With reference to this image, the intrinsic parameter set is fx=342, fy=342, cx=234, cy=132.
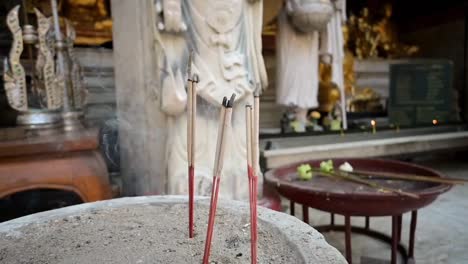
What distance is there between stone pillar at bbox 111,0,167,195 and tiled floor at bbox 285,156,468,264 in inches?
43.9

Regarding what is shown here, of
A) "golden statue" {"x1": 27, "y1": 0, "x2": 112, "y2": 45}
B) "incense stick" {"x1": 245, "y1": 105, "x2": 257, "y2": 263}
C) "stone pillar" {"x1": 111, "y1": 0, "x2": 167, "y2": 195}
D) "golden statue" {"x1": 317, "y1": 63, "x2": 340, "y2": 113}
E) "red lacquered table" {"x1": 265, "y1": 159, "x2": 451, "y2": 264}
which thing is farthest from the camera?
"golden statue" {"x1": 317, "y1": 63, "x2": 340, "y2": 113}

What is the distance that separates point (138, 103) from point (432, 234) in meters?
1.88

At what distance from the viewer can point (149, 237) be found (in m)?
0.82

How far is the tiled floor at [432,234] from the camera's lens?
1.79 metres

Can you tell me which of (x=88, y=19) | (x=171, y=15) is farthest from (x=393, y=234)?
(x=88, y=19)

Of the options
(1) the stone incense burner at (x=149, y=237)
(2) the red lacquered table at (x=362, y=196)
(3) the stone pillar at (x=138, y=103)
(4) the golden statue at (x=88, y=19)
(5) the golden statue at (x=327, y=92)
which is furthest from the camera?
(5) the golden statue at (x=327, y=92)

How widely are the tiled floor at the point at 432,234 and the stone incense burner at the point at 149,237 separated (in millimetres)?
1179

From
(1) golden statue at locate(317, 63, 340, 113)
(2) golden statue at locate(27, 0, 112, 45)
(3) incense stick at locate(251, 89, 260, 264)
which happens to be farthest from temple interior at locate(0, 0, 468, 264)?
(1) golden statue at locate(317, 63, 340, 113)

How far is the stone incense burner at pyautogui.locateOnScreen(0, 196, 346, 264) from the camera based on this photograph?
27.5 inches

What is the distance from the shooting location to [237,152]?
1.86 meters

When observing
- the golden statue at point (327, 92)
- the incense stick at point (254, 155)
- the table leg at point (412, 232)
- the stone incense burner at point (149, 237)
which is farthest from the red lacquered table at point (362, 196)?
the golden statue at point (327, 92)

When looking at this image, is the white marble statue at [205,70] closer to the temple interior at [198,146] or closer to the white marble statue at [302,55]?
the temple interior at [198,146]

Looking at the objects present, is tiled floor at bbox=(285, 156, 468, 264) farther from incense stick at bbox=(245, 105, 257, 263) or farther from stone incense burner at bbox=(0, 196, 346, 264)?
incense stick at bbox=(245, 105, 257, 263)

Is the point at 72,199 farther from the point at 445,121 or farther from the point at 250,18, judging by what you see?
the point at 445,121
